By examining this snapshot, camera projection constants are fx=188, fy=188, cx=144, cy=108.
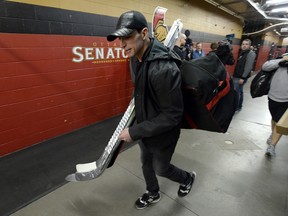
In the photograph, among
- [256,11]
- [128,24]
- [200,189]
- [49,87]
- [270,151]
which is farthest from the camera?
[256,11]

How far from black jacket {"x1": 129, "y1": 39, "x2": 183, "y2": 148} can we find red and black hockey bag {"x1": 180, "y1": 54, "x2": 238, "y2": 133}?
0.10 metres

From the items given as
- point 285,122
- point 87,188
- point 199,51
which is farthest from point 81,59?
point 199,51

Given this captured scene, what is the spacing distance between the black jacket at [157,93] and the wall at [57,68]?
72.4 inches

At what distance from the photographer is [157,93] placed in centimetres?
104

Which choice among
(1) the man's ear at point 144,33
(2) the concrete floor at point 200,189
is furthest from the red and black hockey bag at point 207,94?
(2) the concrete floor at point 200,189

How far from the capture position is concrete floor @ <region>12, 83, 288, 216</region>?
1574 millimetres

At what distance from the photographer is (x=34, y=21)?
224 cm

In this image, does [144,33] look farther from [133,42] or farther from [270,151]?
[270,151]

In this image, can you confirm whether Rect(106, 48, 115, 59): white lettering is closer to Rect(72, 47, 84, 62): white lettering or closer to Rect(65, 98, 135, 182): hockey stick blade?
Rect(72, 47, 84, 62): white lettering

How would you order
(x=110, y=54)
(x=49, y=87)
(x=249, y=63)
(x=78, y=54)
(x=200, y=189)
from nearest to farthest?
(x=200, y=189)
(x=49, y=87)
(x=78, y=54)
(x=110, y=54)
(x=249, y=63)

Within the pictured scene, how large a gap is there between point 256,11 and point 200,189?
7197 millimetres

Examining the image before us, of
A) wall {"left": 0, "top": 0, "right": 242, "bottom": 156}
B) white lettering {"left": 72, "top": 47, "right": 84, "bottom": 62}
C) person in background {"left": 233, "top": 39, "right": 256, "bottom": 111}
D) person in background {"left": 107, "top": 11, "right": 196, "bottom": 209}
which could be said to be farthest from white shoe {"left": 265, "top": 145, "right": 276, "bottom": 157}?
white lettering {"left": 72, "top": 47, "right": 84, "bottom": 62}

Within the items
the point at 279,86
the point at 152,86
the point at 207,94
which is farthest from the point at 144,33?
the point at 279,86

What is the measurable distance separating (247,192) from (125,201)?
1146mm
